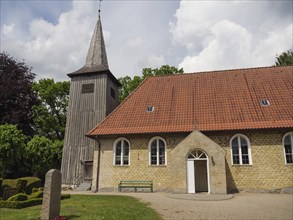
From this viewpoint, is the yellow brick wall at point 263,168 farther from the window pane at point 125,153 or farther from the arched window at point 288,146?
the window pane at point 125,153

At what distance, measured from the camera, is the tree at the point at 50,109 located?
32250mm

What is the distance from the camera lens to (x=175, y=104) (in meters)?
20.6

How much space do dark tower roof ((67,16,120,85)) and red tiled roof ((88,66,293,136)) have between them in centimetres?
509

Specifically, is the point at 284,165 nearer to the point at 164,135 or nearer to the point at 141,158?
the point at 164,135

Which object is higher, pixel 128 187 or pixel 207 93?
pixel 207 93

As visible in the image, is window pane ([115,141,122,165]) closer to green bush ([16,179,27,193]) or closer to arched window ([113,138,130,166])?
arched window ([113,138,130,166])

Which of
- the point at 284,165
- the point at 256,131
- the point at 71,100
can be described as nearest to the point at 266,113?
the point at 256,131

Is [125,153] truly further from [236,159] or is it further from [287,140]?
[287,140]

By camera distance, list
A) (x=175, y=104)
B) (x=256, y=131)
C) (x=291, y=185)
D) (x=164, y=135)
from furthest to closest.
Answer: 1. (x=175, y=104)
2. (x=164, y=135)
3. (x=256, y=131)
4. (x=291, y=185)

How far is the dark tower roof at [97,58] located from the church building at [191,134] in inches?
23.9

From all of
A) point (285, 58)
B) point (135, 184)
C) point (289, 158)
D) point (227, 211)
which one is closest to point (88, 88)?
point (135, 184)

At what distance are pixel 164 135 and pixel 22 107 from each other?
1965cm

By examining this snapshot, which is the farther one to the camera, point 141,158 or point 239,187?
point 141,158

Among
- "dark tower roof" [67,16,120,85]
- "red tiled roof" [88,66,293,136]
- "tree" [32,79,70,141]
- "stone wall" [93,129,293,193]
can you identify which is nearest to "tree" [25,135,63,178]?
"tree" [32,79,70,141]
